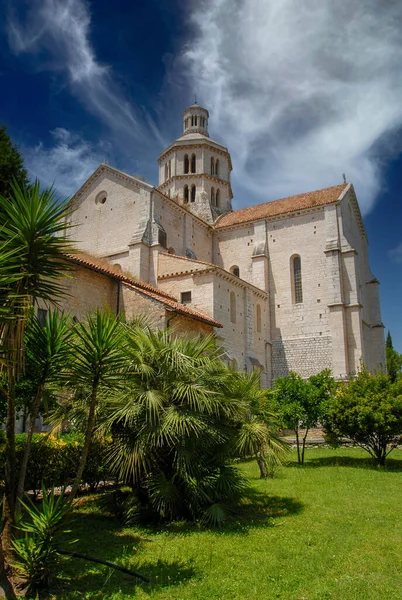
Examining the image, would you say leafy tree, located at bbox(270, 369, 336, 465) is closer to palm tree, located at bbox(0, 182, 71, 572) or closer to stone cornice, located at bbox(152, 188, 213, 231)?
palm tree, located at bbox(0, 182, 71, 572)

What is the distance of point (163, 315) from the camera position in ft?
60.0

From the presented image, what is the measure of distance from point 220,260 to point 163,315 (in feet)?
61.2

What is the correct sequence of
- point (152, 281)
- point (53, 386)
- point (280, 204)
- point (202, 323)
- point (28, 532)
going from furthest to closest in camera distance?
point (280, 204) < point (152, 281) < point (202, 323) < point (53, 386) < point (28, 532)

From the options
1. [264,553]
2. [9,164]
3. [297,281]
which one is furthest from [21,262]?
[297,281]

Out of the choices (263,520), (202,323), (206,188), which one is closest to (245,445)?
(263,520)

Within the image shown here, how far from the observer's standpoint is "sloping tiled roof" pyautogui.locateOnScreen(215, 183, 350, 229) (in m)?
32.9

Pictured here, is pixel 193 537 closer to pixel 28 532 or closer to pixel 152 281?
pixel 28 532

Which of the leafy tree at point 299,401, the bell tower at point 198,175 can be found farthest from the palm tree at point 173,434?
the bell tower at point 198,175

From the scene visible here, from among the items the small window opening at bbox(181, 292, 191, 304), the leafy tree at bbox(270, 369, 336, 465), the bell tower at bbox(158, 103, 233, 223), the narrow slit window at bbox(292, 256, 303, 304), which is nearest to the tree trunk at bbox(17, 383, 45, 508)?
the leafy tree at bbox(270, 369, 336, 465)

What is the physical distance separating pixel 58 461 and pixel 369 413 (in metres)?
9.92

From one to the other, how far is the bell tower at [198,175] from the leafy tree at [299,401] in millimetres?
24097

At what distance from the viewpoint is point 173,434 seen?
777cm

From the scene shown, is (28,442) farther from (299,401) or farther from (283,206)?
(283,206)

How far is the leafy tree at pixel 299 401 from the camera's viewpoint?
1608 cm
